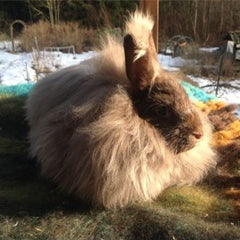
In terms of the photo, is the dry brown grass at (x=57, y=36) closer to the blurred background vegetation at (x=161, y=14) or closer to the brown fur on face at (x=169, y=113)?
the blurred background vegetation at (x=161, y=14)

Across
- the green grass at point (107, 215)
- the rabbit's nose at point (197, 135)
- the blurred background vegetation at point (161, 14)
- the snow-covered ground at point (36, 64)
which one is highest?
the rabbit's nose at point (197, 135)

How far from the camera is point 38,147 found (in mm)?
1036

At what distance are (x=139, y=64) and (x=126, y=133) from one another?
17 cm

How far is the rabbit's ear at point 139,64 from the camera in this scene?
0.89 metres

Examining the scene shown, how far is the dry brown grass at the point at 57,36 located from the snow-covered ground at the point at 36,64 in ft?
1.06

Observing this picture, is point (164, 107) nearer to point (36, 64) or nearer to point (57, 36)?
point (36, 64)

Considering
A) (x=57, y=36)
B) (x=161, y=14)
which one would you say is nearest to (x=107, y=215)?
(x=57, y=36)

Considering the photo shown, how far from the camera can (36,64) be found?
189 inches

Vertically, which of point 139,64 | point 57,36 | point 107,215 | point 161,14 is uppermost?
point 139,64

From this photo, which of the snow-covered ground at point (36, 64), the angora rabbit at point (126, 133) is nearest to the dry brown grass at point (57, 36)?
the snow-covered ground at point (36, 64)

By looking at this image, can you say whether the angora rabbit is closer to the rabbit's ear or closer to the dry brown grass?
the rabbit's ear

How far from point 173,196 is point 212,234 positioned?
0.20m

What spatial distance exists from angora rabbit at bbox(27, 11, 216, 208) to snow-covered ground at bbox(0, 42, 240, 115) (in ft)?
8.52

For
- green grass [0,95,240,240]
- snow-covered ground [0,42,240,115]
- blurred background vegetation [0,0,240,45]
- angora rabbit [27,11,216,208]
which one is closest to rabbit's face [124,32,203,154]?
angora rabbit [27,11,216,208]
